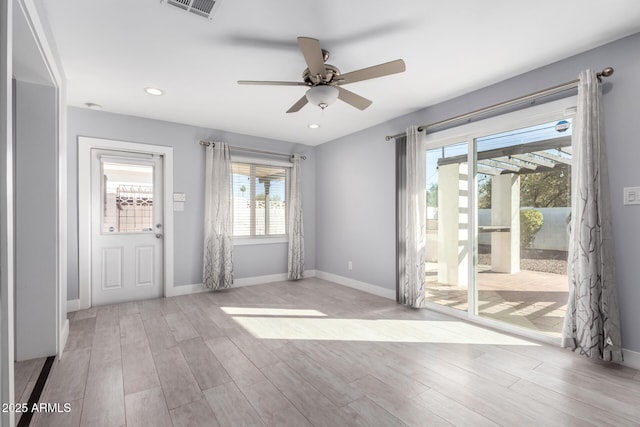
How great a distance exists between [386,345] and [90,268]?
145 inches

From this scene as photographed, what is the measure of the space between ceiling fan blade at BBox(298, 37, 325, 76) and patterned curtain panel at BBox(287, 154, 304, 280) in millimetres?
3001

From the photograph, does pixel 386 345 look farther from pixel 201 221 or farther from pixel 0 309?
pixel 201 221

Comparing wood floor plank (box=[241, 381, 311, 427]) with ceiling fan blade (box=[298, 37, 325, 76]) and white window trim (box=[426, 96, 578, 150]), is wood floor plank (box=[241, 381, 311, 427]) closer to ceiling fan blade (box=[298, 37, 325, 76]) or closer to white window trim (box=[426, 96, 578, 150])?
ceiling fan blade (box=[298, 37, 325, 76])

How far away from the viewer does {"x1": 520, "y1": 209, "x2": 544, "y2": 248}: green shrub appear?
2.82 meters

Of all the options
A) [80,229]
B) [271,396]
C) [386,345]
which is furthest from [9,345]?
[80,229]

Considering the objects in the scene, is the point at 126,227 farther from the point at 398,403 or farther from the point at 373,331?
the point at 398,403

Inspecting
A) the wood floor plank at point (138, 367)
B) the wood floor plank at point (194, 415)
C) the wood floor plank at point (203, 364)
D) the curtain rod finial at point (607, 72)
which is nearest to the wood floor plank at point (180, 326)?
the wood floor plank at point (203, 364)

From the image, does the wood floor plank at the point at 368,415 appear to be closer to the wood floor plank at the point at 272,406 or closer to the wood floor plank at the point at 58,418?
the wood floor plank at the point at 272,406

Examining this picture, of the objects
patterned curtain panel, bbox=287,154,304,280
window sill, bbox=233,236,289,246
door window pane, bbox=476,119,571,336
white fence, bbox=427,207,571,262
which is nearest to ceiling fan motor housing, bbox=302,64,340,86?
door window pane, bbox=476,119,571,336

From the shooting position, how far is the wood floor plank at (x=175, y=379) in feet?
6.18

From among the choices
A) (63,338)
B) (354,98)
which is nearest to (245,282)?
(63,338)

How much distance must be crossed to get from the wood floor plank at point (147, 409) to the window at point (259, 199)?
303 cm

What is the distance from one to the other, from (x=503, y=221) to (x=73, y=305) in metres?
4.99

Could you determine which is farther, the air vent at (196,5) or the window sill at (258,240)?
the window sill at (258,240)
